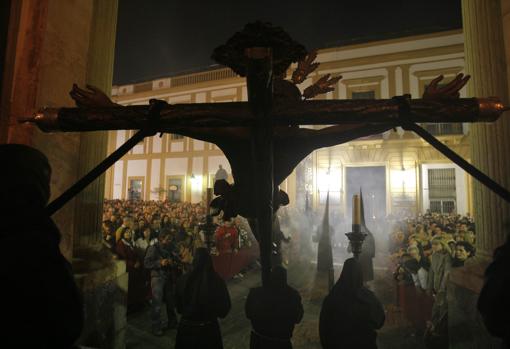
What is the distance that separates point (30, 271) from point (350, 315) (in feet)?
4.82

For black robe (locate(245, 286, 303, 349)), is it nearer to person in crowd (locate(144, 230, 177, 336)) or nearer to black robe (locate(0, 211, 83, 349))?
black robe (locate(0, 211, 83, 349))

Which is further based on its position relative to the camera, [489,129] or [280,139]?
[489,129]

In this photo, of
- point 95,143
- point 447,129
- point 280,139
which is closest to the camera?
point 280,139

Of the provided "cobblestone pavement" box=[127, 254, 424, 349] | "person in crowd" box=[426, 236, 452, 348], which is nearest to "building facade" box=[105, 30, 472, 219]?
"cobblestone pavement" box=[127, 254, 424, 349]

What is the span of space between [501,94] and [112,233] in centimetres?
791

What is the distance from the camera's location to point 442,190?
17656 millimetres

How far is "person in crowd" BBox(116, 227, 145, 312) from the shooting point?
6156 mm

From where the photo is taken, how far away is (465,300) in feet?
10.3

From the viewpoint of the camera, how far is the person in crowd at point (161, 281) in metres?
5.41

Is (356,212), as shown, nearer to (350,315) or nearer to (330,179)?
(350,315)

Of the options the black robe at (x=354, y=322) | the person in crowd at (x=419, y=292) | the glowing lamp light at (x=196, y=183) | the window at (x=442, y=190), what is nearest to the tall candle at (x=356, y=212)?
the black robe at (x=354, y=322)

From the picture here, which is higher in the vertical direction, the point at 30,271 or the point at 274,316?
the point at 30,271

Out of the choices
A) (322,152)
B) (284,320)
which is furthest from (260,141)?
(322,152)

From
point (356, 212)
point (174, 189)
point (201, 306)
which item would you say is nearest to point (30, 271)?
point (201, 306)
